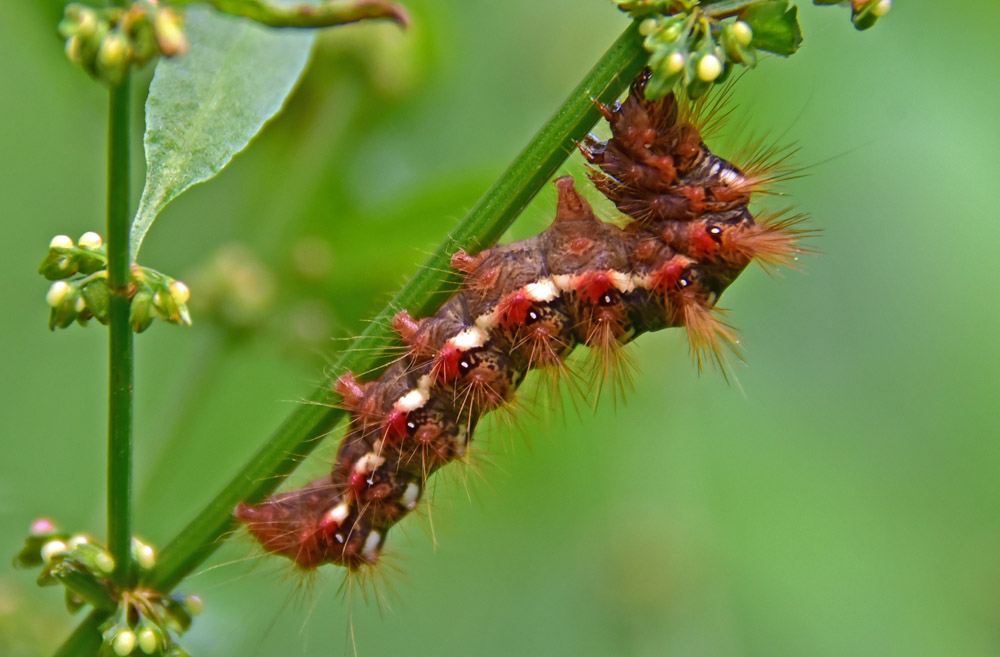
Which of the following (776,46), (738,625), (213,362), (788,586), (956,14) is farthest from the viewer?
(738,625)

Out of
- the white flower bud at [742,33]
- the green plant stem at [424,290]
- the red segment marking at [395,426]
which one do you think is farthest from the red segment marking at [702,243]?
the white flower bud at [742,33]

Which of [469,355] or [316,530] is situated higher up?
[469,355]

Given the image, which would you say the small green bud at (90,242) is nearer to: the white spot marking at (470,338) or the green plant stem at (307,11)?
the green plant stem at (307,11)

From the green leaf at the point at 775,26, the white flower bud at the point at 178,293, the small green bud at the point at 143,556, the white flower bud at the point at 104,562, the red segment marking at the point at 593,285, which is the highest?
the green leaf at the point at 775,26

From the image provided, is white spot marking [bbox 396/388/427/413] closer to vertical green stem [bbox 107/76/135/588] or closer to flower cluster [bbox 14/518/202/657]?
flower cluster [bbox 14/518/202/657]

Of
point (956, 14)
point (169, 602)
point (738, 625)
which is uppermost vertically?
point (956, 14)

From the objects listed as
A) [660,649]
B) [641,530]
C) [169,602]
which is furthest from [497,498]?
[169,602]

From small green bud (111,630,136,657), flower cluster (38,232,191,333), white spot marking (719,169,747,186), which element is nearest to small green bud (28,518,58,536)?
small green bud (111,630,136,657)

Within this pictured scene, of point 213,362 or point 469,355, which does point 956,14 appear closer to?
point 469,355
